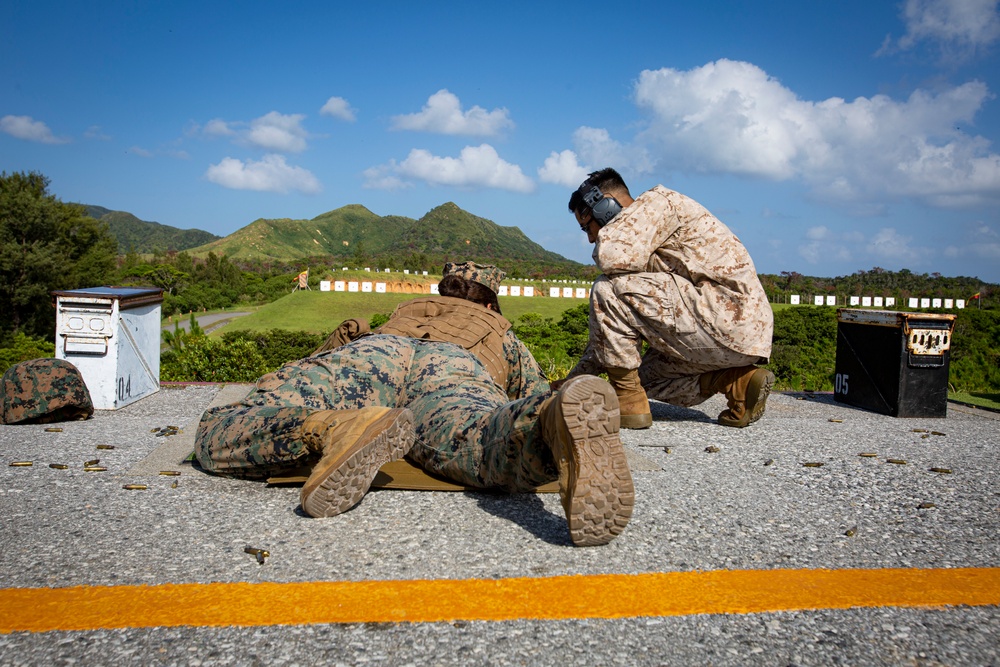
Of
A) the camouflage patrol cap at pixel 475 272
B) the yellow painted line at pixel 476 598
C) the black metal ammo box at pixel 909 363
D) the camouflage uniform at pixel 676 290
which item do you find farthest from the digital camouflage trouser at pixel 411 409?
the black metal ammo box at pixel 909 363

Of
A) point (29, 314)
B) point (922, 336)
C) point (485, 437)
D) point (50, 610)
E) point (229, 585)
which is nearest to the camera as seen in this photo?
point (50, 610)

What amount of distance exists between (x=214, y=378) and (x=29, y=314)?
34038mm

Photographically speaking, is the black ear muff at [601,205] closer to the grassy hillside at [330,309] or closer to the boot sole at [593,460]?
the boot sole at [593,460]

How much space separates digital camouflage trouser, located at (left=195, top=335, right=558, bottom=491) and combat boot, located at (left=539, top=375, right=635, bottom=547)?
0.20 meters

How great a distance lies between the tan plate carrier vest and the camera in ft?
11.9

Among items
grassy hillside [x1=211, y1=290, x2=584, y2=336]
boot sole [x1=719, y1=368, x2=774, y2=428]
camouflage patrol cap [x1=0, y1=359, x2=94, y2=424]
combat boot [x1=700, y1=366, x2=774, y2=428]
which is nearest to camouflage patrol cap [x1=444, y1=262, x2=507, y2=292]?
combat boot [x1=700, y1=366, x2=774, y2=428]

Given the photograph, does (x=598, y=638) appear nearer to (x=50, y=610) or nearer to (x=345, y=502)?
(x=345, y=502)

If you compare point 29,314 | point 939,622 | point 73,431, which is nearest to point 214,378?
point 73,431

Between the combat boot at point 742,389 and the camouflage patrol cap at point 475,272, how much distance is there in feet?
5.23

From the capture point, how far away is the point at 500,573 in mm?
2074

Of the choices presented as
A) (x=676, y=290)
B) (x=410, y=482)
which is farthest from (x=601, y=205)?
(x=410, y=482)

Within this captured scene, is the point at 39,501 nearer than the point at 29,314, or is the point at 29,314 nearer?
the point at 39,501

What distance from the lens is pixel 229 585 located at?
6.45 feet

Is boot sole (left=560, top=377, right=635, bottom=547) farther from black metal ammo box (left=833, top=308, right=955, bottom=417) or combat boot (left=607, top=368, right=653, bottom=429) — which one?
black metal ammo box (left=833, top=308, right=955, bottom=417)
